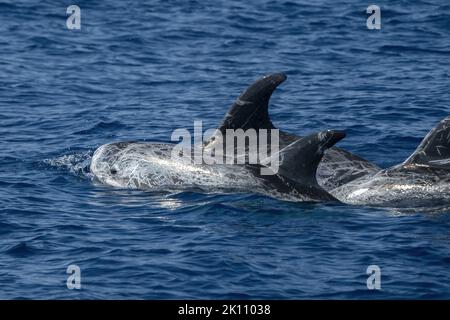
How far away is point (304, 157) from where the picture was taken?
889 inches

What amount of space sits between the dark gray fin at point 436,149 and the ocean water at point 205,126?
186 cm

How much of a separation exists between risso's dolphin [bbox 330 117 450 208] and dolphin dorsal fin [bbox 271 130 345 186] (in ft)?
3.61

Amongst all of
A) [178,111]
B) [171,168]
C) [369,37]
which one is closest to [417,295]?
[171,168]

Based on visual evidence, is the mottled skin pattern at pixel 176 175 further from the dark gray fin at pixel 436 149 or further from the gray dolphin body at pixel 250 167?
the dark gray fin at pixel 436 149

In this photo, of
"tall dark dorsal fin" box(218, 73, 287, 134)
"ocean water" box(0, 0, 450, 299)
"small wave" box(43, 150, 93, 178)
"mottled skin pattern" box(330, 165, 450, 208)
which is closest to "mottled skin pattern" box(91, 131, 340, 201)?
"small wave" box(43, 150, 93, 178)

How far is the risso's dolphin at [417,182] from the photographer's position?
22625mm

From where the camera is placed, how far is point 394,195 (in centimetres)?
2291

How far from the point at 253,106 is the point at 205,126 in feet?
16.9

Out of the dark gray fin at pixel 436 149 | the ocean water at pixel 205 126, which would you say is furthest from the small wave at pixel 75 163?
the dark gray fin at pixel 436 149

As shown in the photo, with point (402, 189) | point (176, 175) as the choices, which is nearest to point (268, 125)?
point (176, 175)

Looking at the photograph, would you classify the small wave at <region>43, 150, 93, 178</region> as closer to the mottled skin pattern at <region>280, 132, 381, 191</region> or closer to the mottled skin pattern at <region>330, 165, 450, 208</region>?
the mottled skin pattern at <region>280, 132, 381, 191</region>

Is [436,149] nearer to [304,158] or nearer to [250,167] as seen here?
[304,158]

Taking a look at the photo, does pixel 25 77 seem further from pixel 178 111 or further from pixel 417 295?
pixel 417 295

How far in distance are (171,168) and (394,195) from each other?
16.1ft
